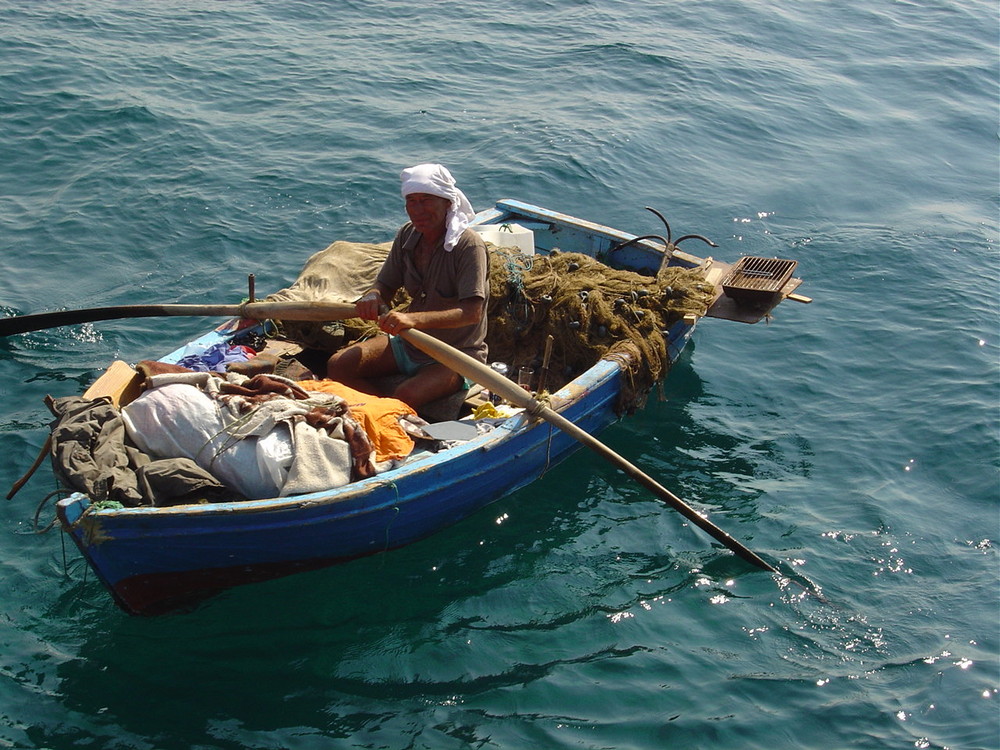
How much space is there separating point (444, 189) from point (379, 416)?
1.56 meters

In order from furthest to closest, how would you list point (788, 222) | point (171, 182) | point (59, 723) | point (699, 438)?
point (788, 222), point (171, 182), point (699, 438), point (59, 723)

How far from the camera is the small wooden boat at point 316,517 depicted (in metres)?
5.25

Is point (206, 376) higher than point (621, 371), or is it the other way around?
point (206, 376)

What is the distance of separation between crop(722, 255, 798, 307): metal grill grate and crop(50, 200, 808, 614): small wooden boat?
1.56 meters

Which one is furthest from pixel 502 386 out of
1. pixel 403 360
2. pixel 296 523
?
pixel 296 523

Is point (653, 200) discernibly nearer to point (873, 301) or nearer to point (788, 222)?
point (788, 222)

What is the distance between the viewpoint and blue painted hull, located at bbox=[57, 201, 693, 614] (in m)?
5.24

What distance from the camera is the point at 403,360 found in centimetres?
A: 723

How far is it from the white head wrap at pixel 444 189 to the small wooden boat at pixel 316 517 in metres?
1.34

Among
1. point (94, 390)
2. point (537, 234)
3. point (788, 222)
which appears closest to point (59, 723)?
point (94, 390)

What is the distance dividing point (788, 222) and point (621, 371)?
6.31 meters

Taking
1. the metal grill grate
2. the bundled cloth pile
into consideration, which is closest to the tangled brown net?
the metal grill grate

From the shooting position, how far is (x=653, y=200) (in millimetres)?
13188

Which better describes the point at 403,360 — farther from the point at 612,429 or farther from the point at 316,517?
the point at 612,429
